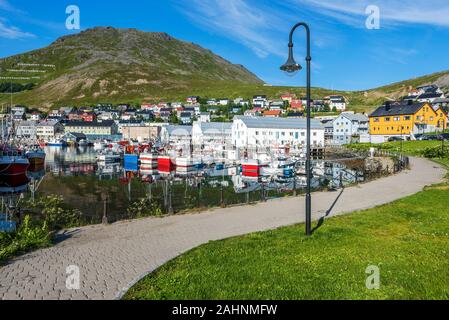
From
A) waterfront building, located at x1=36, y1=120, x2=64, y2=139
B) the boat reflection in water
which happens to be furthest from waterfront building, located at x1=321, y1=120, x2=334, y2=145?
waterfront building, located at x1=36, y1=120, x2=64, y2=139

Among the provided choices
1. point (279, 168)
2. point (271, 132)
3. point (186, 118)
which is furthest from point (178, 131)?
point (279, 168)

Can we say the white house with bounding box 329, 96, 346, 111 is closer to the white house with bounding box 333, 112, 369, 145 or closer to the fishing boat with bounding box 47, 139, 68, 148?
the white house with bounding box 333, 112, 369, 145

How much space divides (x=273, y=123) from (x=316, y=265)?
94930 mm

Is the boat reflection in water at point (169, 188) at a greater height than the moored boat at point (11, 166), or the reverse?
the moored boat at point (11, 166)

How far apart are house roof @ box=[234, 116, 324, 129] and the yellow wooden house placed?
17.1 m

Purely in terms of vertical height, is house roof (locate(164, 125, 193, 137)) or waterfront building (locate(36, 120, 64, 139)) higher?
waterfront building (locate(36, 120, 64, 139))

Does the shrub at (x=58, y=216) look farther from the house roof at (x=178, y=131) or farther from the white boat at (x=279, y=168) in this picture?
the house roof at (x=178, y=131)

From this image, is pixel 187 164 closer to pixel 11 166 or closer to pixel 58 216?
pixel 11 166

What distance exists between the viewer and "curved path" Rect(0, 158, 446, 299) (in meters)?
8.79

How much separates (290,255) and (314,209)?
29.1ft

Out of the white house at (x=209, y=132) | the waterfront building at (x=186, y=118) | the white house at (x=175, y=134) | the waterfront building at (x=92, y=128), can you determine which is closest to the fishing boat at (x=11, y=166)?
the white house at (x=209, y=132)

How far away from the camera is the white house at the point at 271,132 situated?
325ft

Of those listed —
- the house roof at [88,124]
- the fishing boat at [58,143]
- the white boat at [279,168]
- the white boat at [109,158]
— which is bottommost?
the white boat at [279,168]
